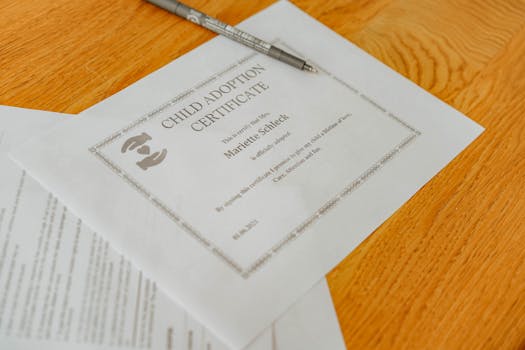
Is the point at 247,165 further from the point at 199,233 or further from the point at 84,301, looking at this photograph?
the point at 84,301

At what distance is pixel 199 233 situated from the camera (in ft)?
1.53

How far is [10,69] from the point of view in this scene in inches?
21.9

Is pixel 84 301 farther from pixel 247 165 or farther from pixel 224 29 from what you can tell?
pixel 224 29

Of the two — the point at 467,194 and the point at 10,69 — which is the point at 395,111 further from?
the point at 10,69

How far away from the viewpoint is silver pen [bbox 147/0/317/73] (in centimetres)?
60

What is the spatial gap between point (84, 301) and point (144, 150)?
0.16 metres

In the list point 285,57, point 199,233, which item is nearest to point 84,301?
point 199,233

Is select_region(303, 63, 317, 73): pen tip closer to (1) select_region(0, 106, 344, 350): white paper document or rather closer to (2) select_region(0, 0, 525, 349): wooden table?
(2) select_region(0, 0, 525, 349): wooden table

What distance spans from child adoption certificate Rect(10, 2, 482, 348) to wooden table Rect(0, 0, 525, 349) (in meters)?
0.02

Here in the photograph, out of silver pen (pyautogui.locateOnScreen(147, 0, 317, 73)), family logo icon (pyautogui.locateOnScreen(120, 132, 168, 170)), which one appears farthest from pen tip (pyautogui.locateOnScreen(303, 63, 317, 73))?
family logo icon (pyautogui.locateOnScreen(120, 132, 168, 170))

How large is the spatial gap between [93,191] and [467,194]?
366 millimetres

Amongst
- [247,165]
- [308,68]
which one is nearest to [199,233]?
[247,165]

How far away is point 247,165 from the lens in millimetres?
514

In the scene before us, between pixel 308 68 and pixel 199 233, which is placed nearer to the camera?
pixel 199 233
